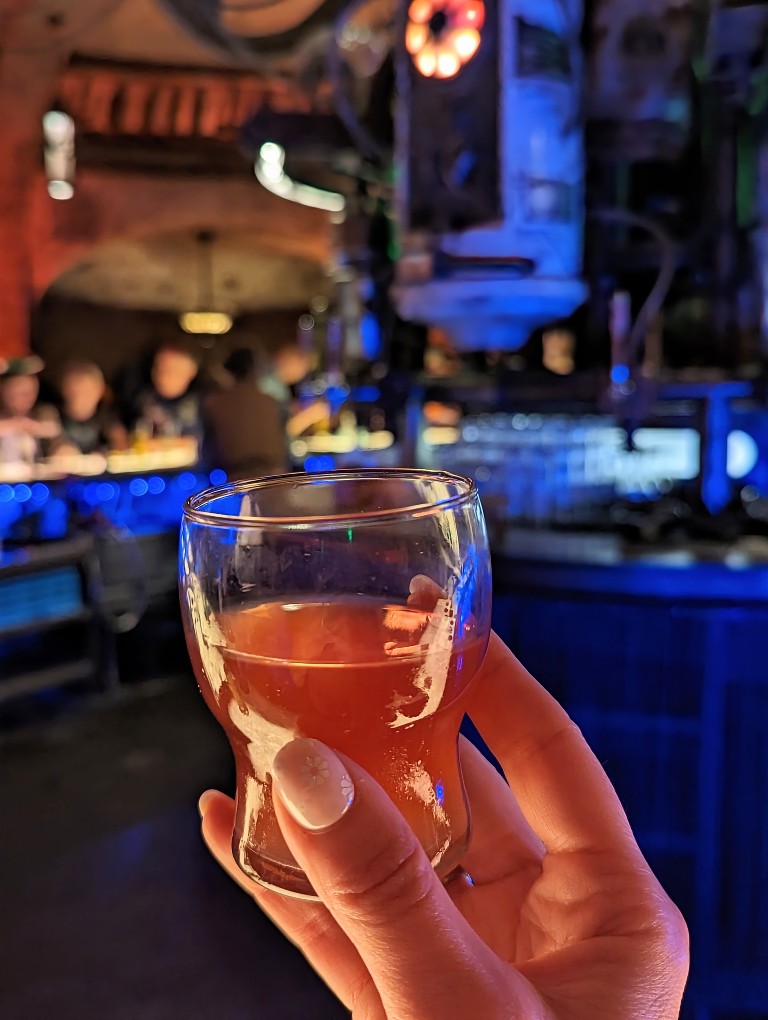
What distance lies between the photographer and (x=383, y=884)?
24.4 inches

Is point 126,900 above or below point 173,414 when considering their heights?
below

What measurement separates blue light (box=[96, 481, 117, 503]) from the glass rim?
5.41 meters

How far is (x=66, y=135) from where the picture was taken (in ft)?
29.5

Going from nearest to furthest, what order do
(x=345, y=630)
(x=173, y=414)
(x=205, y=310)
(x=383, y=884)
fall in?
(x=383, y=884) < (x=345, y=630) < (x=173, y=414) < (x=205, y=310)

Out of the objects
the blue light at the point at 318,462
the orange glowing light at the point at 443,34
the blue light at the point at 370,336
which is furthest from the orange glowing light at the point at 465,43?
the blue light at the point at 318,462

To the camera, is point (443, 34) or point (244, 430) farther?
point (244, 430)

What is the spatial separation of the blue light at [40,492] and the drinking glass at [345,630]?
5219 millimetres

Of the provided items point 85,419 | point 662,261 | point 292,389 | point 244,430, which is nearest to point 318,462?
point 244,430

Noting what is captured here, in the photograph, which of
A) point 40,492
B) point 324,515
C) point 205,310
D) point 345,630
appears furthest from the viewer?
point 205,310

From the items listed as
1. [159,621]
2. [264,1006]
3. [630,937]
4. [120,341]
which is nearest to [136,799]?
[264,1006]

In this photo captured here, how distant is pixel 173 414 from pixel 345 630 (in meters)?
8.36

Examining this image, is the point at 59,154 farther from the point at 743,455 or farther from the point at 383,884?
the point at 383,884

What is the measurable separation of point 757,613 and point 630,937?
1.46m

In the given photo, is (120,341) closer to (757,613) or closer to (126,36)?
(126,36)
